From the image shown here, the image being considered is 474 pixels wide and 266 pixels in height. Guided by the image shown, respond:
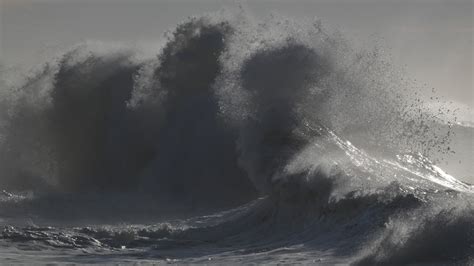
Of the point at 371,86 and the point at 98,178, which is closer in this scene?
the point at 371,86

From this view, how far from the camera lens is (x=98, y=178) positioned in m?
22.0

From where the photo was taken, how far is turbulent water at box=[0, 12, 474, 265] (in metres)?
12.9

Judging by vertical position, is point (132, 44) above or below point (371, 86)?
above

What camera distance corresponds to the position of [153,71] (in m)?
24.2

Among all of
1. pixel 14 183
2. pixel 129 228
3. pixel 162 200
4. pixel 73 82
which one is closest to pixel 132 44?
pixel 73 82

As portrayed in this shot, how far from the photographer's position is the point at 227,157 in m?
20.2

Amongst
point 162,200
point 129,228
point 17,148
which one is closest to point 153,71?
point 17,148

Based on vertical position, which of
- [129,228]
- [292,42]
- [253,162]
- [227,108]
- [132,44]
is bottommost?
[129,228]

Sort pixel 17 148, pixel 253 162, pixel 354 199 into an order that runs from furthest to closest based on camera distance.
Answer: pixel 17 148
pixel 253 162
pixel 354 199

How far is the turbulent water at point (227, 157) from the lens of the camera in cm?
1291

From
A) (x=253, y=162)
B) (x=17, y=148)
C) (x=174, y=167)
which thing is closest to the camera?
(x=253, y=162)

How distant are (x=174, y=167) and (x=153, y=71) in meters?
4.06

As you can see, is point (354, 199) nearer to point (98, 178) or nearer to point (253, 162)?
point (253, 162)

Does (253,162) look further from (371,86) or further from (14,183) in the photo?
(14,183)
